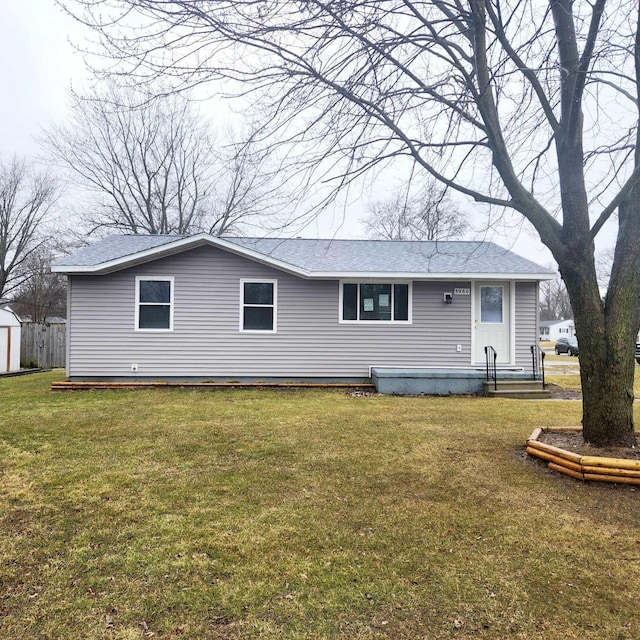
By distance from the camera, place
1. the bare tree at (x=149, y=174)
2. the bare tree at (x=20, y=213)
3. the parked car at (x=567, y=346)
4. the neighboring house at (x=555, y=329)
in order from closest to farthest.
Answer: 1. the bare tree at (x=149, y=174)
2. the bare tree at (x=20, y=213)
3. the parked car at (x=567, y=346)
4. the neighboring house at (x=555, y=329)

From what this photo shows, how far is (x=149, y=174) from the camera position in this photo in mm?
21250

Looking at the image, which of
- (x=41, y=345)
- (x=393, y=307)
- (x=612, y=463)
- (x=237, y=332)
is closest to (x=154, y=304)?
(x=237, y=332)

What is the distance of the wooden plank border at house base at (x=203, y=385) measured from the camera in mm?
9117

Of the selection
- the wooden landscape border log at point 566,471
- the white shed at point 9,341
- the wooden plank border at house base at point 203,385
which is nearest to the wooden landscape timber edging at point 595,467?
the wooden landscape border log at point 566,471

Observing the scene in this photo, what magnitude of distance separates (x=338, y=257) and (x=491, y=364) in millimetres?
4545

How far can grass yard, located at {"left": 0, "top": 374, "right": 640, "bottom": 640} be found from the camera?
78.5 inches

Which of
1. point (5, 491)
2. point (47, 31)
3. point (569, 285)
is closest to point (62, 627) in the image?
point (5, 491)

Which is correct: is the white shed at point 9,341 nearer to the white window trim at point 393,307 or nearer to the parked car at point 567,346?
the white window trim at point 393,307

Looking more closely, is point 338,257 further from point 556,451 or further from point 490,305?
point 556,451

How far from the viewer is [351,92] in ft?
15.3

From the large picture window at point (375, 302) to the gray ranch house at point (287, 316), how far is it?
2 cm

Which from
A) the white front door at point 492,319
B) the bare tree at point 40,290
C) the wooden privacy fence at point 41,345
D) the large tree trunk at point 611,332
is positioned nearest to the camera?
the large tree trunk at point 611,332

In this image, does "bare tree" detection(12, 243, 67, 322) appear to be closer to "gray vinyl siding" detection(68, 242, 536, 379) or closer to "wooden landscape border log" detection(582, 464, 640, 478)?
"gray vinyl siding" detection(68, 242, 536, 379)

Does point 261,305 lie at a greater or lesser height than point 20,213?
lesser
